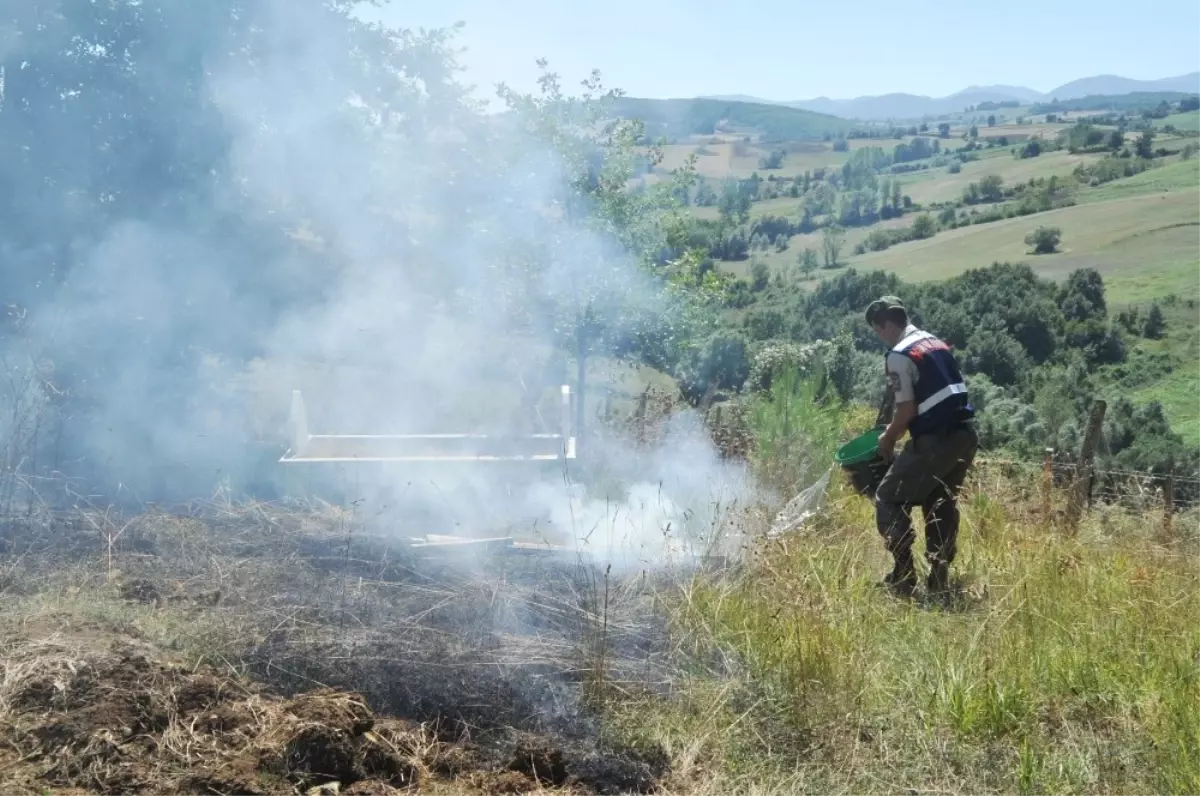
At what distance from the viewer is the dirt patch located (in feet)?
9.16

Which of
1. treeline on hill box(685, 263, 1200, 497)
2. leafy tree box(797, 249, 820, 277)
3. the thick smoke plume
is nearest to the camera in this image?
the thick smoke plume

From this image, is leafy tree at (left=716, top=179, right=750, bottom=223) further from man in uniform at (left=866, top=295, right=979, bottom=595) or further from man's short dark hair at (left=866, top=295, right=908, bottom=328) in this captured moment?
man in uniform at (left=866, top=295, right=979, bottom=595)

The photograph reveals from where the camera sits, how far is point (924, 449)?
16.0ft

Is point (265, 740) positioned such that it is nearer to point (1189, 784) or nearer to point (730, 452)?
point (1189, 784)

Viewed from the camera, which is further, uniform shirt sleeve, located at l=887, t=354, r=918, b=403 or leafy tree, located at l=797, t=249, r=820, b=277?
leafy tree, located at l=797, t=249, r=820, b=277

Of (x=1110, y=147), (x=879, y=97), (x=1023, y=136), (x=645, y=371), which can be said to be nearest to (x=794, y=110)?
(x=1110, y=147)

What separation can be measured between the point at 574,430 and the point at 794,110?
131 feet

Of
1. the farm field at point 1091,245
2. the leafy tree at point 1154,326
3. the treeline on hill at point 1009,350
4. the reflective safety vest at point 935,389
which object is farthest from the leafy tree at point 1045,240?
the reflective safety vest at point 935,389

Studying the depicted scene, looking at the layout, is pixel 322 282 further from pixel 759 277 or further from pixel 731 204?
pixel 759 277

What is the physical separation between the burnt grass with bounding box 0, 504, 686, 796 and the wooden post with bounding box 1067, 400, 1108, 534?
340 cm

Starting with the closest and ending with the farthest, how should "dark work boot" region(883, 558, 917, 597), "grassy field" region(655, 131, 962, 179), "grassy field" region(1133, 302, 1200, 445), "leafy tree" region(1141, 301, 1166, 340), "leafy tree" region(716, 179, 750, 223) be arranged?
"dark work boot" region(883, 558, 917, 597) → "grassy field" region(655, 131, 962, 179) → "leafy tree" region(716, 179, 750, 223) → "grassy field" region(1133, 302, 1200, 445) → "leafy tree" region(1141, 301, 1166, 340)

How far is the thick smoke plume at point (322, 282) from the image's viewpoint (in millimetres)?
6512

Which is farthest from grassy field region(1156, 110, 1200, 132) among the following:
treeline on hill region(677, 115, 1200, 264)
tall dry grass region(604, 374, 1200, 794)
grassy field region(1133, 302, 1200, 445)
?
tall dry grass region(604, 374, 1200, 794)

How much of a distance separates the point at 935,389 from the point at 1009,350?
1622 cm
